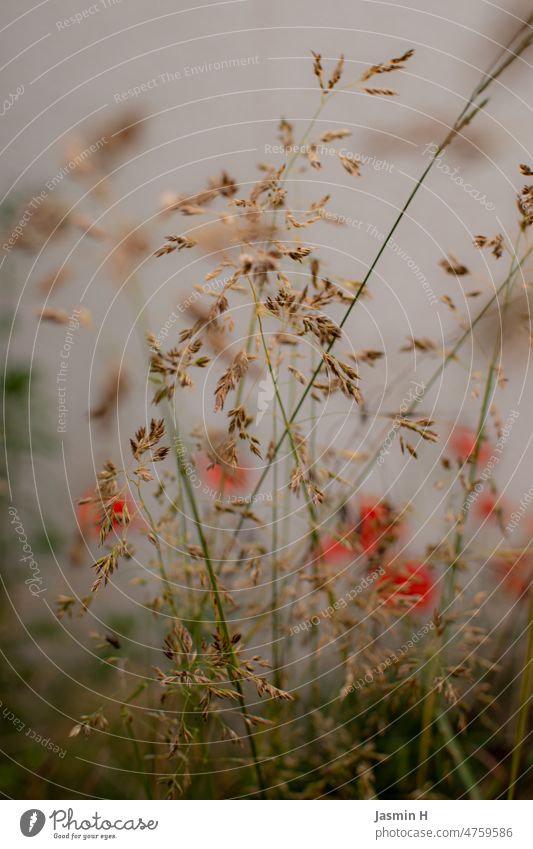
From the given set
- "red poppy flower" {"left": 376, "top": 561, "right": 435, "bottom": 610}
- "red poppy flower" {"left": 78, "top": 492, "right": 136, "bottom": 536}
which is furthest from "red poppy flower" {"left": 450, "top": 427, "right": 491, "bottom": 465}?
"red poppy flower" {"left": 78, "top": 492, "right": 136, "bottom": 536}

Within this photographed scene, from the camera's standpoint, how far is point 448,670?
64cm

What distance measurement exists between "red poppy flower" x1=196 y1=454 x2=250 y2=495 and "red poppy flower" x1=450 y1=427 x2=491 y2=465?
19cm

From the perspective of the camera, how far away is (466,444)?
68 cm

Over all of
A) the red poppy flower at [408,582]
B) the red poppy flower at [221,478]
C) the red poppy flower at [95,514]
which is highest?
the red poppy flower at [221,478]

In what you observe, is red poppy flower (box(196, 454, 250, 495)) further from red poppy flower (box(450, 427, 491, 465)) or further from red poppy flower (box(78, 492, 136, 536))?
red poppy flower (box(450, 427, 491, 465))

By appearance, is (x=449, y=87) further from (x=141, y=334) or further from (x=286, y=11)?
(x=141, y=334)

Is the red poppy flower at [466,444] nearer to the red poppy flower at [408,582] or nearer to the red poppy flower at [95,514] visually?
the red poppy flower at [408,582]

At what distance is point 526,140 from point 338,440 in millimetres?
333

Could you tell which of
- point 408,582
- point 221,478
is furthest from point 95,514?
point 408,582

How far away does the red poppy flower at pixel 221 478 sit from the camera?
0.65 metres

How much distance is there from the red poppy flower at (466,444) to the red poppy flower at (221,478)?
0.63 feet

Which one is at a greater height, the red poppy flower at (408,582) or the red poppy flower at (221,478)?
the red poppy flower at (221,478)

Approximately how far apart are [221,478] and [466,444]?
0.22 meters

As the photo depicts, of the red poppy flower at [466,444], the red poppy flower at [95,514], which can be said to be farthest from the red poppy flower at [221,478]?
the red poppy flower at [466,444]
